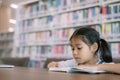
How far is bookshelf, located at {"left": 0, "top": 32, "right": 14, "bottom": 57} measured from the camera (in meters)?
4.94

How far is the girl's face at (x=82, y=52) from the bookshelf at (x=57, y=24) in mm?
917

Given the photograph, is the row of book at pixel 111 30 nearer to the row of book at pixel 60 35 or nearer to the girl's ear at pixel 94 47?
the row of book at pixel 60 35

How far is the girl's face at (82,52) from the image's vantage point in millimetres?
1389

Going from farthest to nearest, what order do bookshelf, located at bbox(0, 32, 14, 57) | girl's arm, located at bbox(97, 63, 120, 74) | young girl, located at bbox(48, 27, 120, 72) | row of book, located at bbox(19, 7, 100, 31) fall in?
1. bookshelf, located at bbox(0, 32, 14, 57)
2. row of book, located at bbox(19, 7, 100, 31)
3. young girl, located at bbox(48, 27, 120, 72)
4. girl's arm, located at bbox(97, 63, 120, 74)

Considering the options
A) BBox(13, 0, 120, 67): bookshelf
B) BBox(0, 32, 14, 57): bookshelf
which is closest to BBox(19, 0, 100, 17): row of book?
BBox(13, 0, 120, 67): bookshelf

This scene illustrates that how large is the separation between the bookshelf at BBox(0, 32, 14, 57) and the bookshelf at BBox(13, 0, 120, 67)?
1.40 m

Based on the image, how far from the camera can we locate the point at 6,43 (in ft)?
17.0

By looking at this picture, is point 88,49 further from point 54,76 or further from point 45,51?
point 45,51

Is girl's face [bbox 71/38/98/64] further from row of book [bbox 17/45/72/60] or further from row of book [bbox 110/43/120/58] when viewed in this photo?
row of book [bbox 17/45/72/60]

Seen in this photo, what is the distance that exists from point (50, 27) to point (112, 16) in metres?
1.01

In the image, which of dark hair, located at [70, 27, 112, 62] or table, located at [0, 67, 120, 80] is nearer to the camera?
table, located at [0, 67, 120, 80]

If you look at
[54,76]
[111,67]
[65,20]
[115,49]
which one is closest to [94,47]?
[111,67]

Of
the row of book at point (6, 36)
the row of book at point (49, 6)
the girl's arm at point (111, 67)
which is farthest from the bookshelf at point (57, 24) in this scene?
the row of book at point (6, 36)

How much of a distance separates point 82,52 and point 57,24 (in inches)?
63.5
